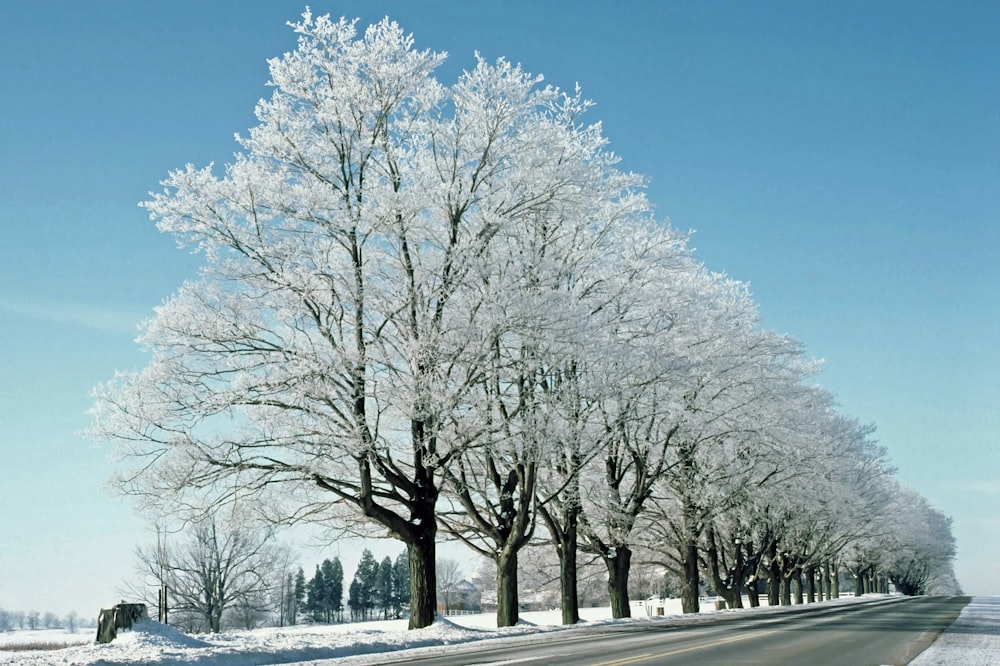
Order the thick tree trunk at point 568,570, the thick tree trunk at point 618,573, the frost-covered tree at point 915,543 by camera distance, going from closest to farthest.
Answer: the thick tree trunk at point 568,570 < the thick tree trunk at point 618,573 < the frost-covered tree at point 915,543

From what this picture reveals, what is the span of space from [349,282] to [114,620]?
9.44 m

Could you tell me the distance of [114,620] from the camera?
15.0 m

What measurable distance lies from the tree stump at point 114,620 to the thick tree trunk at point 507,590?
40.5 feet

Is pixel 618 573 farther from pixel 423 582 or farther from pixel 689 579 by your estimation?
pixel 423 582

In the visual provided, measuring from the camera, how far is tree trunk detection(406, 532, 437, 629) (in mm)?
22484

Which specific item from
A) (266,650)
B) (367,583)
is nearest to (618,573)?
(266,650)

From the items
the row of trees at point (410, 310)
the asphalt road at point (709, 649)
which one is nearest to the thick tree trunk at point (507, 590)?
the row of trees at point (410, 310)

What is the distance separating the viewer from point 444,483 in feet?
85.7

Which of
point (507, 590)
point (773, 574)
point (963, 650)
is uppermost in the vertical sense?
point (507, 590)

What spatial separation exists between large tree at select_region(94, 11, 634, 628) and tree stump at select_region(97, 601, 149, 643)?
5901mm

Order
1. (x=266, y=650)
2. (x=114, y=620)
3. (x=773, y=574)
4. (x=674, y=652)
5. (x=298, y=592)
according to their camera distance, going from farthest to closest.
A: 1. (x=298, y=592)
2. (x=773, y=574)
3. (x=266, y=650)
4. (x=114, y=620)
5. (x=674, y=652)

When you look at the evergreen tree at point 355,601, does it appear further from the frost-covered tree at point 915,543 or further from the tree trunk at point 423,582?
the tree trunk at point 423,582

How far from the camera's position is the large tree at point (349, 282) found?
20797mm

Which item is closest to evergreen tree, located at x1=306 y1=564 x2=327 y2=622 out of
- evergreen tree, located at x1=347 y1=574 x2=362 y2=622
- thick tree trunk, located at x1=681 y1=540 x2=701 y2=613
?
evergreen tree, located at x1=347 y1=574 x2=362 y2=622
